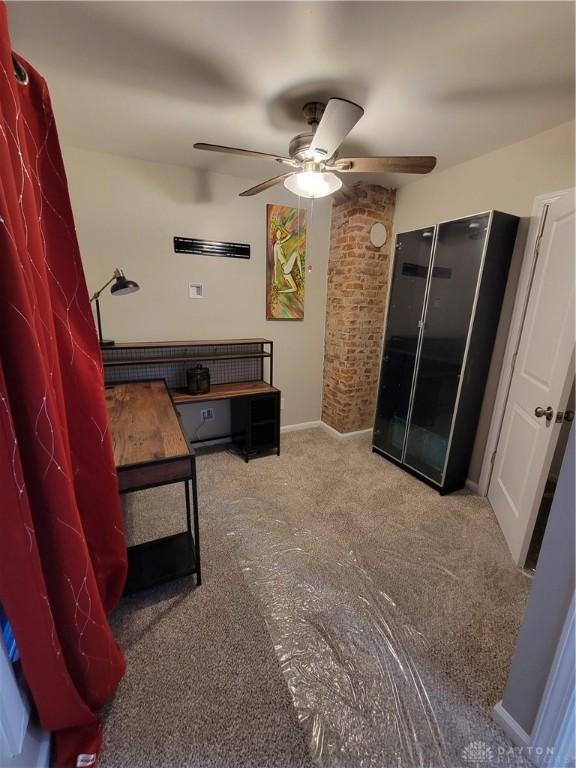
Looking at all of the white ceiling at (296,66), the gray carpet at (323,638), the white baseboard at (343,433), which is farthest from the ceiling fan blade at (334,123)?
the white baseboard at (343,433)

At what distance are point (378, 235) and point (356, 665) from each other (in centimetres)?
312

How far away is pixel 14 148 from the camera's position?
804mm

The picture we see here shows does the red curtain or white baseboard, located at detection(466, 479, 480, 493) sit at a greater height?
the red curtain

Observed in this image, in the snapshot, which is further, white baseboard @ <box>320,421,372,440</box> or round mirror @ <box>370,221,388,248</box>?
white baseboard @ <box>320,421,372,440</box>

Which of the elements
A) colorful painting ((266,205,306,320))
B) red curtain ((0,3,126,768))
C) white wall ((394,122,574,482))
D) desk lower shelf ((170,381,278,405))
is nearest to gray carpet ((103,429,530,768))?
red curtain ((0,3,126,768))

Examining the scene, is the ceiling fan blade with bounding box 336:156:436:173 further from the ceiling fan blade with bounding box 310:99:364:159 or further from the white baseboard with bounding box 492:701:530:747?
the white baseboard with bounding box 492:701:530:747

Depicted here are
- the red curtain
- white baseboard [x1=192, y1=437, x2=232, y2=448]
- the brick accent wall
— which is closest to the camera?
the red curtain

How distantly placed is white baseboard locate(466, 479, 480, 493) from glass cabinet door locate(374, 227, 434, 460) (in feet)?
1.81

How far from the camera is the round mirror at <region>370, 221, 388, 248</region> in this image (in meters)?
2.95

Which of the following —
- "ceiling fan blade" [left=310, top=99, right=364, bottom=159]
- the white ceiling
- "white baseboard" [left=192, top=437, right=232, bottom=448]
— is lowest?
"white baseboard" [left=192, top=437, right=232, bottom=448]

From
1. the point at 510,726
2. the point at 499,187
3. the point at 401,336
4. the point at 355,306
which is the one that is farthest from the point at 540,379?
the point at 355,306

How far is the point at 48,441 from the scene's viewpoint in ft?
2.68

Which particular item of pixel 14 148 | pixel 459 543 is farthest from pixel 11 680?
pixel 459 543

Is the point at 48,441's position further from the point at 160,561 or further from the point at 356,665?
the point at 356,665
